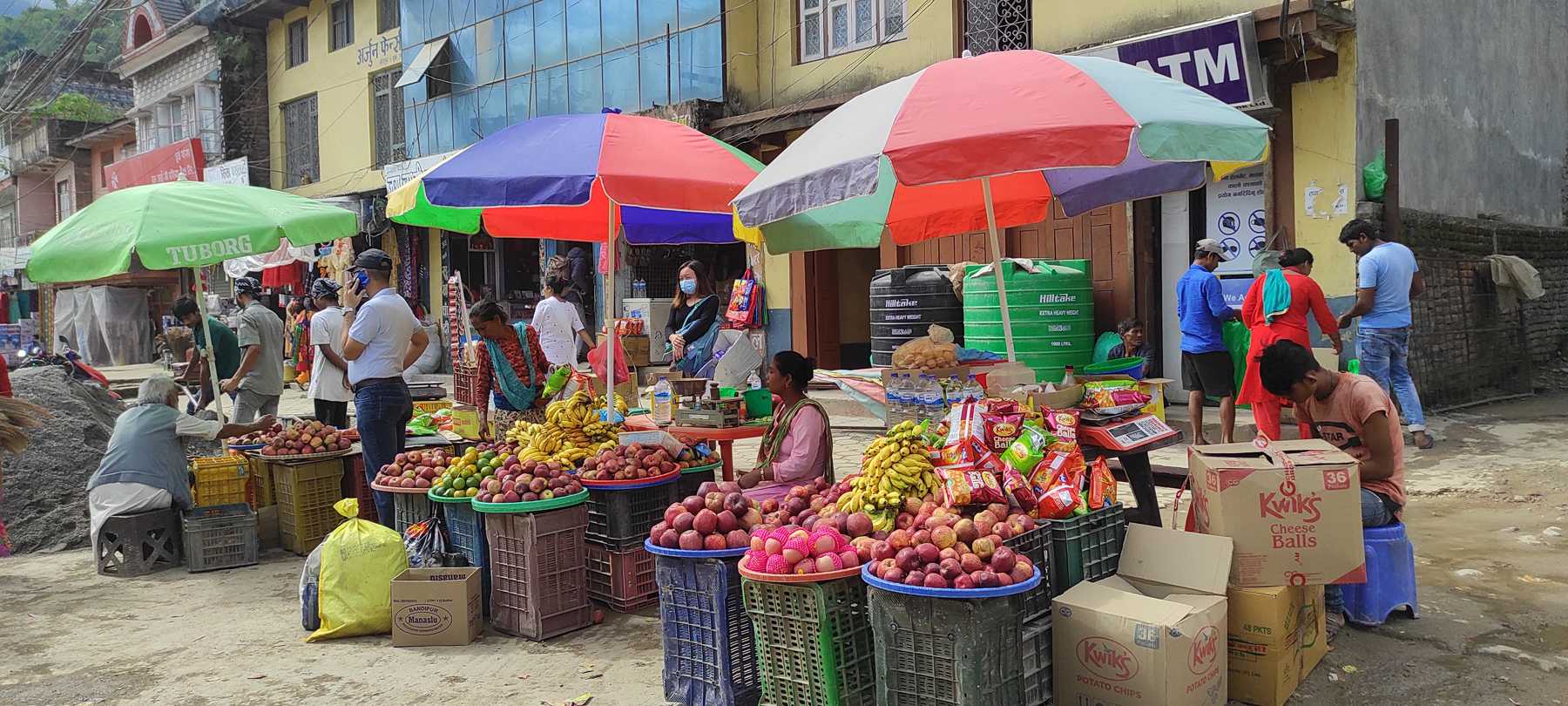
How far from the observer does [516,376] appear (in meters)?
6.86

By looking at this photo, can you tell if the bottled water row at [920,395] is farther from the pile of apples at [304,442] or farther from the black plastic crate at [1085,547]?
the pile of apples at [304,442]

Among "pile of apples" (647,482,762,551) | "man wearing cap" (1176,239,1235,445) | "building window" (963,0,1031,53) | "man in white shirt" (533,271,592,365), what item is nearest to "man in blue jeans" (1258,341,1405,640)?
"pile of apples" (647,482,762,551)

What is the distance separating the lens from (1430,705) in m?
3.63

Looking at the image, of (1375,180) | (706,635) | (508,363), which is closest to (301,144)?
(508,363)

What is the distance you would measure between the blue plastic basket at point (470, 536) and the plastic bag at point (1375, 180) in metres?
7.87

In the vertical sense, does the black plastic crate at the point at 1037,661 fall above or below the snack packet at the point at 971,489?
below

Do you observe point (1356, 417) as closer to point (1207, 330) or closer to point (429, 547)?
point (1207, 330)

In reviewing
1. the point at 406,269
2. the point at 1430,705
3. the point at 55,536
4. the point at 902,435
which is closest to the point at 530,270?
the point at 406,269

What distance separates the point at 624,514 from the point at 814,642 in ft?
6.32

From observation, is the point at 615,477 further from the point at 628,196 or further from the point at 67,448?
the point at 67,448

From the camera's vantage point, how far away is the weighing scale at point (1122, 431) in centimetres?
444

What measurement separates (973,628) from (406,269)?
1871cm

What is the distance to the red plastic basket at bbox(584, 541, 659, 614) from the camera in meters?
5.18

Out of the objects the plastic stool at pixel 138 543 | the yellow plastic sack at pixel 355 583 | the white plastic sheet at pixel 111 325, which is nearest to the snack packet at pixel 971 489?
the yellow plastic sack at pixel 355 583
